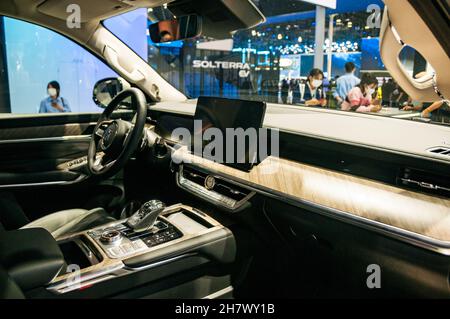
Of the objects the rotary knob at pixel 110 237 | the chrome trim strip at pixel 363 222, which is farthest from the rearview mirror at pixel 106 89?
the chrome trim strip at pixel 363 222

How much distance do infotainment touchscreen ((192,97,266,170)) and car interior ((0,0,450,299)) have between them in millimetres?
13

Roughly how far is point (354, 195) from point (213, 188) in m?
0.81

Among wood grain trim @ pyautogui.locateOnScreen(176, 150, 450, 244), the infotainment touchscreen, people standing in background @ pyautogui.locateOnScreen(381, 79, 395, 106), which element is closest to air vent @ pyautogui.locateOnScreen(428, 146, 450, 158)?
wood grain trim @ pyautogui.locateOnScreen(176, 150, 450, 244)

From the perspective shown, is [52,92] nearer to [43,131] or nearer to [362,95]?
[43,131]

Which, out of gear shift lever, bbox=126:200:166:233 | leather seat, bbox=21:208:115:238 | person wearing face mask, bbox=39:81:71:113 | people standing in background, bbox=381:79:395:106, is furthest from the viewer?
people standing in background, bbox=381:79:395:106

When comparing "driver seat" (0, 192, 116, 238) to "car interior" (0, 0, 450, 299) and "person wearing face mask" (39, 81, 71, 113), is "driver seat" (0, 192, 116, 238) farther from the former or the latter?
"person wearing face mask" (39, 81, 71, 113)

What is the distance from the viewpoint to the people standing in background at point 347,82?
6.24 m

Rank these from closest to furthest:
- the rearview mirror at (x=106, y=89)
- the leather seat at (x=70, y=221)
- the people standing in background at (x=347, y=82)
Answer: the leather seat at (x=70, y=221) < the rearview mirror at (x=106, y=89) < the people standing in background at (x=347, y=82)

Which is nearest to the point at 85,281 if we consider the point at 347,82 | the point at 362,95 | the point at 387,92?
the point at 387,92

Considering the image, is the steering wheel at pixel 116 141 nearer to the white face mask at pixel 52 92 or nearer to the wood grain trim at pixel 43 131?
the wood grain trim at pixel 43 131

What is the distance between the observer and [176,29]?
7.27ft

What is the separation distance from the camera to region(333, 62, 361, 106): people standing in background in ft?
20.5
